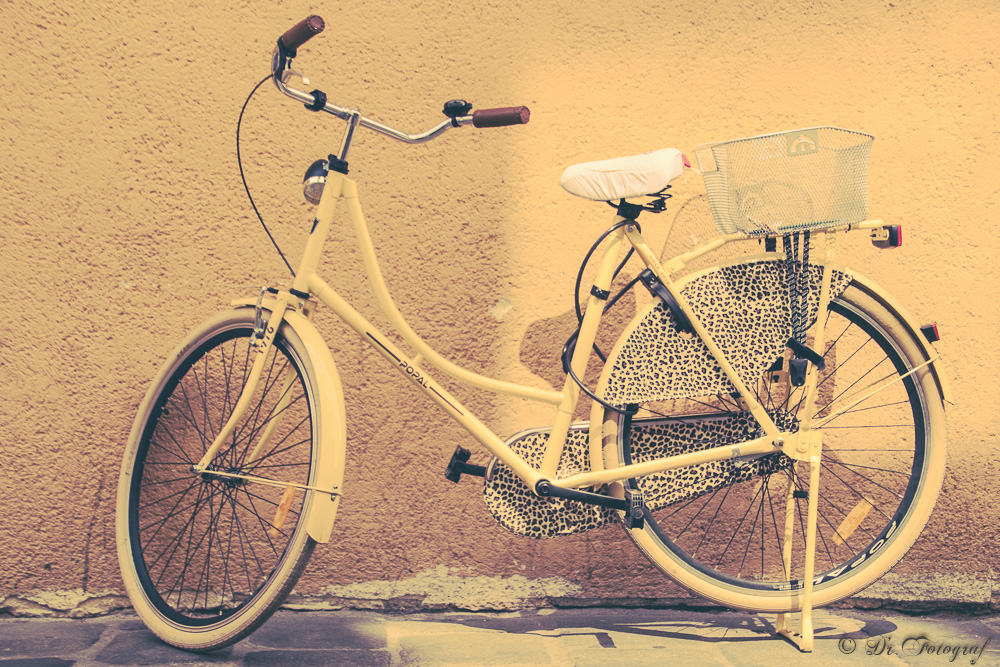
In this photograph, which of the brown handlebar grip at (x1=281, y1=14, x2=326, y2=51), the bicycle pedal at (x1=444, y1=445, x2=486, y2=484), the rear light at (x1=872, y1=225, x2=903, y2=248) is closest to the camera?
the brown handlebar grip at (x1=281, y1=14, x2=326, y2=51)

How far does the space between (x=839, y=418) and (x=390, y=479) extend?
1.54 m

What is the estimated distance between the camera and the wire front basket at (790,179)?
7.02 ft

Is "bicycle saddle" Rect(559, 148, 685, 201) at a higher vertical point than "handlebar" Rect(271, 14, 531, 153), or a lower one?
lower

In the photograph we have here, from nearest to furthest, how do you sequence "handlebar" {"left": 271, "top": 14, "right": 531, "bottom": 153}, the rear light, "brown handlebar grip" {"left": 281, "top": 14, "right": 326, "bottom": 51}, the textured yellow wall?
1. "brown handlebar grip" {"left": 281, "top": 14, "right": 326, "bottom": 51}
2. "handlebar" {"left": 271, "top": 14, "right": 531, "bottom": 153}
3. the rear light
4. the textured yellow wall

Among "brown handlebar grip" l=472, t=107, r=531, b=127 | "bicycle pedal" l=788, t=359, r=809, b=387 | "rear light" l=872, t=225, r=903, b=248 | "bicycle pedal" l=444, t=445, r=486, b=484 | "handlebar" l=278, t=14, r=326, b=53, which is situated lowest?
"bicycle pedal" l=444, t=445, r=486, b=484

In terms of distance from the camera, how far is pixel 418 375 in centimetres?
232

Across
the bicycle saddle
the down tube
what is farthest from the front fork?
the down tube

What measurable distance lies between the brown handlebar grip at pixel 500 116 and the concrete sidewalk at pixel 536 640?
151cm

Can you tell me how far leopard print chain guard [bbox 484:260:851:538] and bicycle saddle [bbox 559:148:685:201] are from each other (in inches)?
12.9

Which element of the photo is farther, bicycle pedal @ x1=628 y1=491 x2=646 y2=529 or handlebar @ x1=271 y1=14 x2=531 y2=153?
bicycle pedal @ x1=628 y1=491 x2=646 y2=529

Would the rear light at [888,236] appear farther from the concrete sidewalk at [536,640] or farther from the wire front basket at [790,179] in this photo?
the concrete sidewalk at [536,640]

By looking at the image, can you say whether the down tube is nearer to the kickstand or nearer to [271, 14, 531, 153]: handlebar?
[271, 14, 531, 153]: handlebar

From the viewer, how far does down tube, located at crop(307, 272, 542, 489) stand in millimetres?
2281

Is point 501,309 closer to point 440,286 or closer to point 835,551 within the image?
point 440,286
